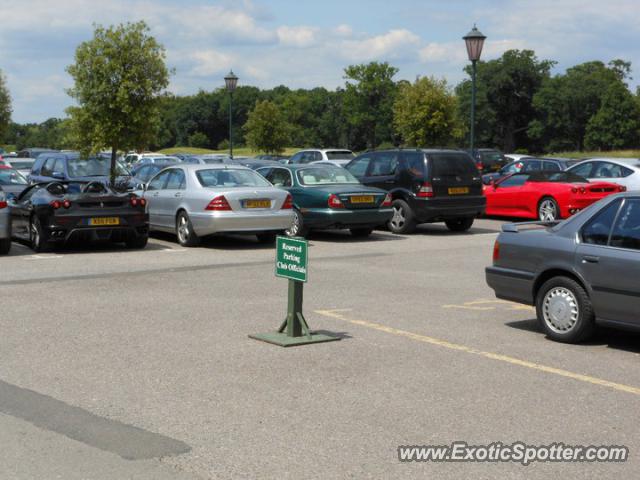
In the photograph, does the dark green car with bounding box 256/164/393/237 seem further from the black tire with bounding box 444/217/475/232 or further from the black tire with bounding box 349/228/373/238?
the black tire with bounding box 444/217/475/232

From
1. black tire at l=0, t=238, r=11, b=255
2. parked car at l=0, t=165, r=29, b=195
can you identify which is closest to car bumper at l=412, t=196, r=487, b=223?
black tire at l=0, t=238, r=11, b=255

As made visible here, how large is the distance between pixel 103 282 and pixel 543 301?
622cm

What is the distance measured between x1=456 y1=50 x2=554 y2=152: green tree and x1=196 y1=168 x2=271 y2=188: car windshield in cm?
9001

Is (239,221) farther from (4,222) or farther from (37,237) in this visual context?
(4,222)

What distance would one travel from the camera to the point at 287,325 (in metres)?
8.45

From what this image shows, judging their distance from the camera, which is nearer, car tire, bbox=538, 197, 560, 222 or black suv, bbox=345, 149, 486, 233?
black suv, bbox=345, 149, 486, 233

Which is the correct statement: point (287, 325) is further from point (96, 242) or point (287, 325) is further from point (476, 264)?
point (96, 242)

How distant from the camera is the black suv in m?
18.9

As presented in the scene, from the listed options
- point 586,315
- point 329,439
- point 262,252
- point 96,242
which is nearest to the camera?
point 329,439

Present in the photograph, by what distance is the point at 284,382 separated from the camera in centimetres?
689

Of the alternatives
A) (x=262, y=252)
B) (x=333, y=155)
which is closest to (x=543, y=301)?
(x=262, y=252)

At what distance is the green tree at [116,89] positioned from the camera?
78.7 ft

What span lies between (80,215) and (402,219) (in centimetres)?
704

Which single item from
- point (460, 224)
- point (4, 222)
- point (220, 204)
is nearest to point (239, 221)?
point (220, 204)
